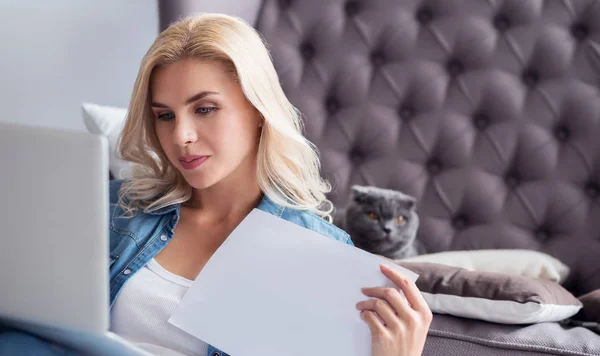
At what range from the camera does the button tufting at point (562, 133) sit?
1629 mm

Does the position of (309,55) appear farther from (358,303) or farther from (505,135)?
(358,303)

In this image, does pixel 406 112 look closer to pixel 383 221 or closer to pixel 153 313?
pixel 383 221

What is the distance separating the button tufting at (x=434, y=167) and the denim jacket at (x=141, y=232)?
778mm

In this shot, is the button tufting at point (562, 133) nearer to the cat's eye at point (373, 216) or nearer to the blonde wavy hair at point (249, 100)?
the cat's eye at point (373, 216)

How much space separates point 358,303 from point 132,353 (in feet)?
1.02

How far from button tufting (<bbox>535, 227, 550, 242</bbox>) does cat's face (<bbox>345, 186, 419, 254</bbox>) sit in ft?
1.21

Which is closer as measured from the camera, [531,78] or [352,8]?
[531,78]

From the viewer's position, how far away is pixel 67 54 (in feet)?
5.12

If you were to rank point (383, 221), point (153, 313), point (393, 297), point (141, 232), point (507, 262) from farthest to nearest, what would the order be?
point (383, 221)
point (507, 262)
point (141, 232)
point (153, 313)
point (393, 297)

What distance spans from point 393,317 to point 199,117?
44 cm

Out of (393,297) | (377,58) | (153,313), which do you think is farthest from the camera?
(377,58)

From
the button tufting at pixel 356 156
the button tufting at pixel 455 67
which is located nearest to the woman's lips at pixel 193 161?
the button tufting at pixel 356 156

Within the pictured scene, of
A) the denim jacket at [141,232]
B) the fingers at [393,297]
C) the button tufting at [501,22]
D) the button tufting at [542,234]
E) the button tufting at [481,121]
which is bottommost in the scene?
the button tufting at [542,234]

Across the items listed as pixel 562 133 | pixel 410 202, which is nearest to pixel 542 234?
pixel 562 133
